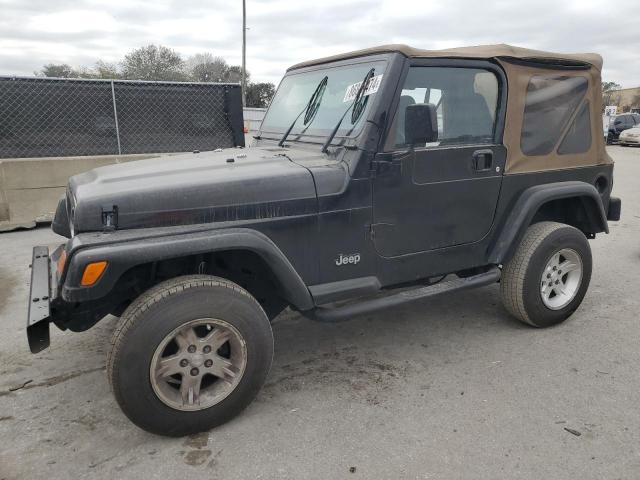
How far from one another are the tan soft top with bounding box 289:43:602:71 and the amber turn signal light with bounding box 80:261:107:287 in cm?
207

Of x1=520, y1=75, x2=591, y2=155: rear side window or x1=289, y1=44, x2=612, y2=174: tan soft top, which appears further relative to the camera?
x1=520, y1=75, x2=591, y2=155: rear side window

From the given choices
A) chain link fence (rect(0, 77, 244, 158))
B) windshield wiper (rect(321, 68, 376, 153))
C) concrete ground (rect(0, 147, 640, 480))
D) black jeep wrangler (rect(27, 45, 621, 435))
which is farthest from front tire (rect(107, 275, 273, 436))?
chain link fence (rect(0, 77, 244, 158))

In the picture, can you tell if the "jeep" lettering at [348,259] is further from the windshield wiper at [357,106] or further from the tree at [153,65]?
the tree at [153,65]

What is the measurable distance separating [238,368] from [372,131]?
154 centimetres

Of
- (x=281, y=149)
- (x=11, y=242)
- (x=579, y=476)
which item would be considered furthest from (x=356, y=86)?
(x=11, y=242)

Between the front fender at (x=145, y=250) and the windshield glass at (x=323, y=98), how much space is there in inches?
37.1

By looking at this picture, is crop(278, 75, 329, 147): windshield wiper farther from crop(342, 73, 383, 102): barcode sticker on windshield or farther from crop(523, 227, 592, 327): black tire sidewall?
crop(523, 227, 592, 327): black tire sidewall

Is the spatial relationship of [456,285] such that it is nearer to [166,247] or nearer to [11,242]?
[166,247]

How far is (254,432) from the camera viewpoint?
105 inches

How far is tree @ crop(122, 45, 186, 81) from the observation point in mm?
36219

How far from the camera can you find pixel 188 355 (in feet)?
8.36

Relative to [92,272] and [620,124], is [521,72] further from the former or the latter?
[620,124]

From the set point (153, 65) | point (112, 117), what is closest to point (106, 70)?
point (153, 65)

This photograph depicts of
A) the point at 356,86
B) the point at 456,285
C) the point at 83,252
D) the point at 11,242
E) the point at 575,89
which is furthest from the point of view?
the point at 11,242
